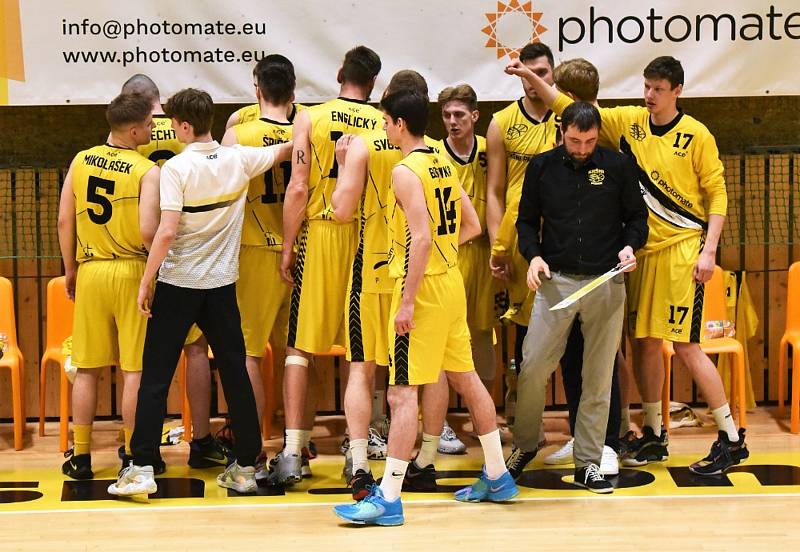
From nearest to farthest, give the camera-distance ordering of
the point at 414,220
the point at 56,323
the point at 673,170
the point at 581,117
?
the point at 414,220 < the point at 581,117 < the point at 673,170 < the point at 56,323

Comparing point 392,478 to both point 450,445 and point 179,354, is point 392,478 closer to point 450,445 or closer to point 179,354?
point 179,354

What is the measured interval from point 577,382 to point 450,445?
1.03 meters

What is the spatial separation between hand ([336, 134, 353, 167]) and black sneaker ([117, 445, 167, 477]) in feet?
6.53

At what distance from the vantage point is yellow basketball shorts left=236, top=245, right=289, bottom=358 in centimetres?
690

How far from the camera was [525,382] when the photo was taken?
6.46 meters

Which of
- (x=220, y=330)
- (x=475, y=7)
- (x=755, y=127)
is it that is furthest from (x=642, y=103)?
(x=220, y=330)

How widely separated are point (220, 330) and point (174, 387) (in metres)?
2.00

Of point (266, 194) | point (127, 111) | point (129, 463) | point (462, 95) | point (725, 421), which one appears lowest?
point (129, 463)

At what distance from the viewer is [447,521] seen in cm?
598

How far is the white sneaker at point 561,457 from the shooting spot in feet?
23.1

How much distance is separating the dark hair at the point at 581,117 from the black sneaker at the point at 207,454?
2759mm

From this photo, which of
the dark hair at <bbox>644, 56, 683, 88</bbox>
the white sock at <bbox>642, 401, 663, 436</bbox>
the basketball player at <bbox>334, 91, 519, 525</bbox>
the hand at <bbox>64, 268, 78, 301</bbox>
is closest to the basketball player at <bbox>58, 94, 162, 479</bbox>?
the hand at <bbox>64, 268, 78, 301</bbox>

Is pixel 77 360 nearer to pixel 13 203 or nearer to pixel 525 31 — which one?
pixel 13 203

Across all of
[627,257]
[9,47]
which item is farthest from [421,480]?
[9,47]
